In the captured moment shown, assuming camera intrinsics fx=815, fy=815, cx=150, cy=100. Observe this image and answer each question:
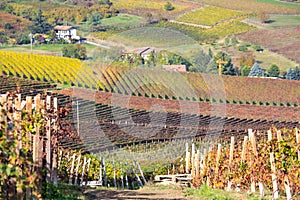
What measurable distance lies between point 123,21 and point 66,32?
7421mm

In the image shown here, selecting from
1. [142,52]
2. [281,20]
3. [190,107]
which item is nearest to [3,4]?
[281,20]

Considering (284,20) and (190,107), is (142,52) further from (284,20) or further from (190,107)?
(284,20)

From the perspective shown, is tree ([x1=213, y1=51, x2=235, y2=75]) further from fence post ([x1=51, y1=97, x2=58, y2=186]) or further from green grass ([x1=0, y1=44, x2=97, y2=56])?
fence post ([x1=51, y1=97, x2=58, y2=186])

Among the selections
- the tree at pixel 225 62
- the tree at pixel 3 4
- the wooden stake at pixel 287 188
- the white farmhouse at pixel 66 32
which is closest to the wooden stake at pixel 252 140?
the wooden stake at pixel 287 188

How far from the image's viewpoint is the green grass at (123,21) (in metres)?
92.3

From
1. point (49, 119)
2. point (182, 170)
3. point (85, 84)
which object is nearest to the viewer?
point (49, 119)

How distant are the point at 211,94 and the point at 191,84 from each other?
5.20 metres

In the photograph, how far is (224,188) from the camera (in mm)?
14461

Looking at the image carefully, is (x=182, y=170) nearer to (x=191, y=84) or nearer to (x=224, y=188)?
(x=224, y=188)

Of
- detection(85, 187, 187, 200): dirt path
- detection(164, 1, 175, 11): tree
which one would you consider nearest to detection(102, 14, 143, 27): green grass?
detection(164, 1, 175, 11): tree

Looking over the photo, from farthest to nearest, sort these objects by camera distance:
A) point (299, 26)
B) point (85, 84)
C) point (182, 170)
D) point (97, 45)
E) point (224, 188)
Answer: point (299, 26) → point (97, 45) → point (85, 84) → point (182, 170) → point (224, 188)

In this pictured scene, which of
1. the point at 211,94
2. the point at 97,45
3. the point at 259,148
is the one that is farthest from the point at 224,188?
the point at 97,45

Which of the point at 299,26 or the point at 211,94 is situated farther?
the point at 299,26

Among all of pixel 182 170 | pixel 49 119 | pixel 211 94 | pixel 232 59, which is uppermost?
pixel 49 119
